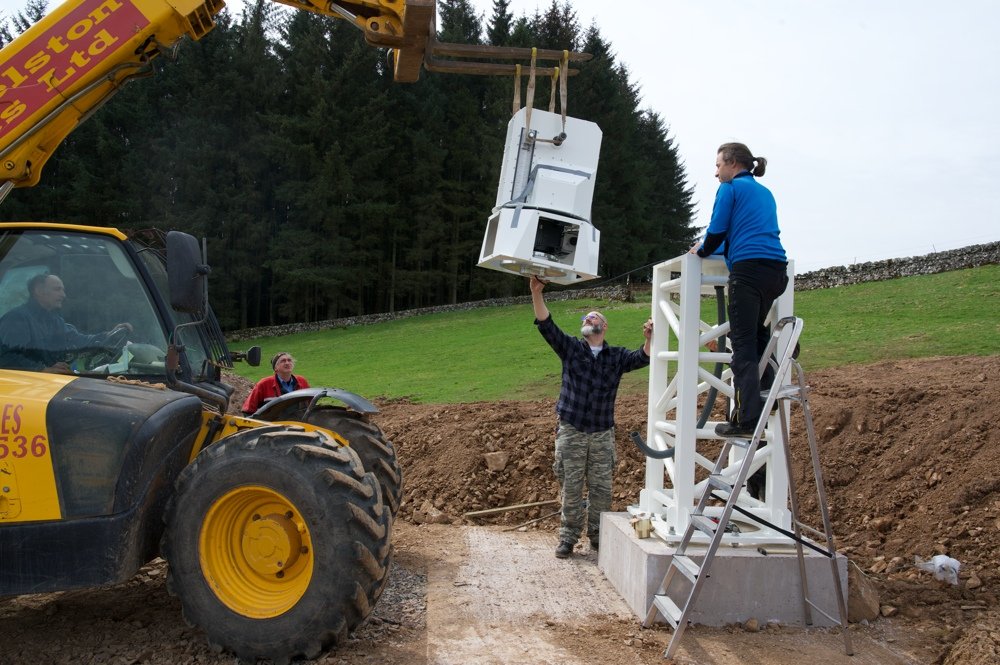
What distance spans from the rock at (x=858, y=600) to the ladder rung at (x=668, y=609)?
1.18 meters

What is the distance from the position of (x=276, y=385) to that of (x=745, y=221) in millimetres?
4907

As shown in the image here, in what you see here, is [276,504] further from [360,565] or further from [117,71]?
[117,71]

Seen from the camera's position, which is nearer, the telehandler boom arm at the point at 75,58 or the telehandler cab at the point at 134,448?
the telehandler cab at the point at 134,448

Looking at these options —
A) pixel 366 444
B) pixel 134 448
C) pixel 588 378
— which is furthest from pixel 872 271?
pixel 134 448

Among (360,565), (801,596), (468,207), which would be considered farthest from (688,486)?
(468,207)

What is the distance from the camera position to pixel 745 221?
15.8ft

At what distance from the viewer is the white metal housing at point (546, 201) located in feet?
18.7

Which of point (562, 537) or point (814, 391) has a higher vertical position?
point (814, 391)

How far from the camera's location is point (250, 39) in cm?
4194

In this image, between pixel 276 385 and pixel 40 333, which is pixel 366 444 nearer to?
pixel 276 385

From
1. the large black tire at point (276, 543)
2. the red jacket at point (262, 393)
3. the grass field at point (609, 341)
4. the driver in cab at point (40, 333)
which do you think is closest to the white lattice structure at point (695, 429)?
the large black tire at point (276, 543)

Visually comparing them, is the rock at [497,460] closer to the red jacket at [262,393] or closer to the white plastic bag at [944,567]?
the red jacket at [262,393]

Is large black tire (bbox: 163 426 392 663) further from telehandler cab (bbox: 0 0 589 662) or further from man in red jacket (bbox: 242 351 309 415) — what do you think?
man in red jacket (bbox: 242 351 309 415)

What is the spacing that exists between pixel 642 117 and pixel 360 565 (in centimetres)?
5369
